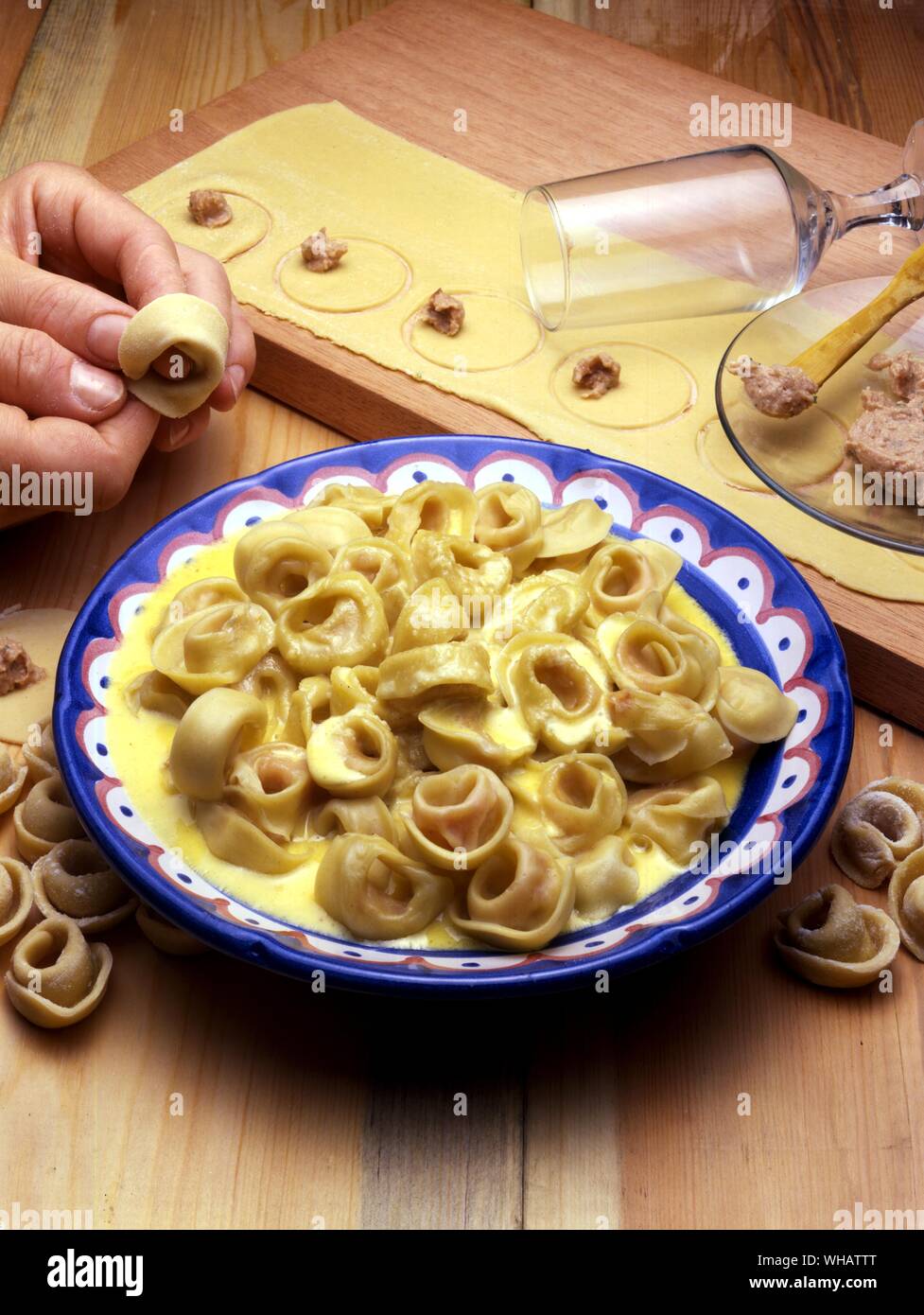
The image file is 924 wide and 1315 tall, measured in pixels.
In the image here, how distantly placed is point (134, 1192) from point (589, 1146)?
0.37 m

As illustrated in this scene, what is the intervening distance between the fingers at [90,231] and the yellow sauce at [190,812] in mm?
464

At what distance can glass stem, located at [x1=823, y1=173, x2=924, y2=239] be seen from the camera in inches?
76.4

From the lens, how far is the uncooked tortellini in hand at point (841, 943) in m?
1.21

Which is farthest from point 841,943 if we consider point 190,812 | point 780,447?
point 780,447

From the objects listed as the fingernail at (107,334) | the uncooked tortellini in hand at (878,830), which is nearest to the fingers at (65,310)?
the fingernail at (107,334)

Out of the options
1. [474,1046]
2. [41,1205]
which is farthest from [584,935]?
[41,1205]

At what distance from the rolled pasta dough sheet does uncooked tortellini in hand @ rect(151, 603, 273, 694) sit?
606mm

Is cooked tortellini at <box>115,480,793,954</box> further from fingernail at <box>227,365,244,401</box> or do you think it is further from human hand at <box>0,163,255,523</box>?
fingernail at <box>227,365,244,401</box>

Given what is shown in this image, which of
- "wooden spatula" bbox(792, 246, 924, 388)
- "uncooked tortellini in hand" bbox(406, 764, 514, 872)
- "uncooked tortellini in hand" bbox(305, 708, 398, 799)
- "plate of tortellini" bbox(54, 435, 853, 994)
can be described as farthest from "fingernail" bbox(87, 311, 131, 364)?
"wooden spatula" bbox(792, 246, 924, 388)

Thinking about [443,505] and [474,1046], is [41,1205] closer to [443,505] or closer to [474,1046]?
[474,1046]

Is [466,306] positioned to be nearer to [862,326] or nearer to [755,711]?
[862,326]

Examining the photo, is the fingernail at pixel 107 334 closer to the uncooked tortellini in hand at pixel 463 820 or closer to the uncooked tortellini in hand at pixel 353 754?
the uncooked tortellini in hand at pixel 353 754

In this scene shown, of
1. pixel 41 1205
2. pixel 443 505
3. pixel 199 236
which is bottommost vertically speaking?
pixel 41 1205

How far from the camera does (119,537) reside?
1.67 m
